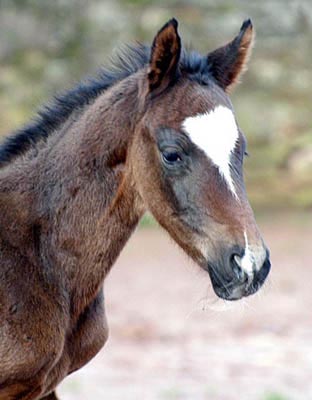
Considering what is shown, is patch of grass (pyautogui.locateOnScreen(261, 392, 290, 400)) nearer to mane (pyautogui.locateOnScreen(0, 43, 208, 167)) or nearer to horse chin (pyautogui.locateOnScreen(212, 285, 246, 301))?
mane (pyautogui.locateOnScreen(0, 43, 208, 167))

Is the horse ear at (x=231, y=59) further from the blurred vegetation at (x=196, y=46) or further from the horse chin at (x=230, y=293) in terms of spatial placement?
the blurred vegetation at (x=196, y=46)

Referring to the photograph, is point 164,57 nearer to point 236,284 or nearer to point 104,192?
point 104,192

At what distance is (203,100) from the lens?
4.88 m

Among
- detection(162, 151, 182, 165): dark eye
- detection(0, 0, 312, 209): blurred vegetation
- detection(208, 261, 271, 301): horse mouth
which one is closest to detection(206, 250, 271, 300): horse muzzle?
detection(208, 261, 271, 301): horse mouth

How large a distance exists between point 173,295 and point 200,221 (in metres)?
7.39

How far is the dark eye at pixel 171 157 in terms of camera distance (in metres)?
4.78

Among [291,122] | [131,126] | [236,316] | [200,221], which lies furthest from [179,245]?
[291,122]

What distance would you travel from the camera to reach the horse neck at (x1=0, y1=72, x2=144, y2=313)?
16.7 feet

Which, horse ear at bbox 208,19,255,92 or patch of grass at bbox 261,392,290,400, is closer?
horse ear at bbox 208,19,255,92

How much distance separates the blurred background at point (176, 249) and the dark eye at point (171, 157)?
150 inches

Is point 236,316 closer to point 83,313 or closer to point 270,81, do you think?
point 270,81

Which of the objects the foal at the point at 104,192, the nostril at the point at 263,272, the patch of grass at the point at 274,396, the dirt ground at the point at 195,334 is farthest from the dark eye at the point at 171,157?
the patch of grass at the point at 274,396

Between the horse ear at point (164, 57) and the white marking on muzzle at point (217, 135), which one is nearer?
the white marking on muzzle at point (217, 135)

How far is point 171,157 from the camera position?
479 centimetres
